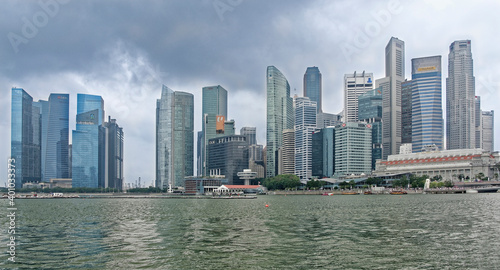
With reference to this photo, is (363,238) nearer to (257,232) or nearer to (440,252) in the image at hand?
(440,252)

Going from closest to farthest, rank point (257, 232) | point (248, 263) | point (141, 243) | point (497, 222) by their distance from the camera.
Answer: point (248, 263) < point (141, 243) < point (257, 232) < point (497, 222)

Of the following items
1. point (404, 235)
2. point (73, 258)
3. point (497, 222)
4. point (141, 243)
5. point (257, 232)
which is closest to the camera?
point (73, 258)

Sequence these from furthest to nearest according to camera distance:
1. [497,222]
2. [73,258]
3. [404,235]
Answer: [497,222] → [404,235] → [73,258]

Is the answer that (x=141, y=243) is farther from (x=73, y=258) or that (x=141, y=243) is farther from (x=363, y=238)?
(x=363, y=238)

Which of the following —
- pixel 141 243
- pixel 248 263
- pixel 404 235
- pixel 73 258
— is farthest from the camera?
pixel 404 235

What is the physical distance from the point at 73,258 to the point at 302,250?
19215mm

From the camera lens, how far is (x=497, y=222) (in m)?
58.3

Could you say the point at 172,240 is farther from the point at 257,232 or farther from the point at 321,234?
the point at 321,234

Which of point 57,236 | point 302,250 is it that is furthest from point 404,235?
point 57,236

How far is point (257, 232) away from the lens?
51125 millimetres

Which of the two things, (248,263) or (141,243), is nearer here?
(248,263)

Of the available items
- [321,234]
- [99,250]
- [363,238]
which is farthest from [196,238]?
[363,238]

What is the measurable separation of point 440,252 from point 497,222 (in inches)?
1082

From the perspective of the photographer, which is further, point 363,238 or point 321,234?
point 321,234
